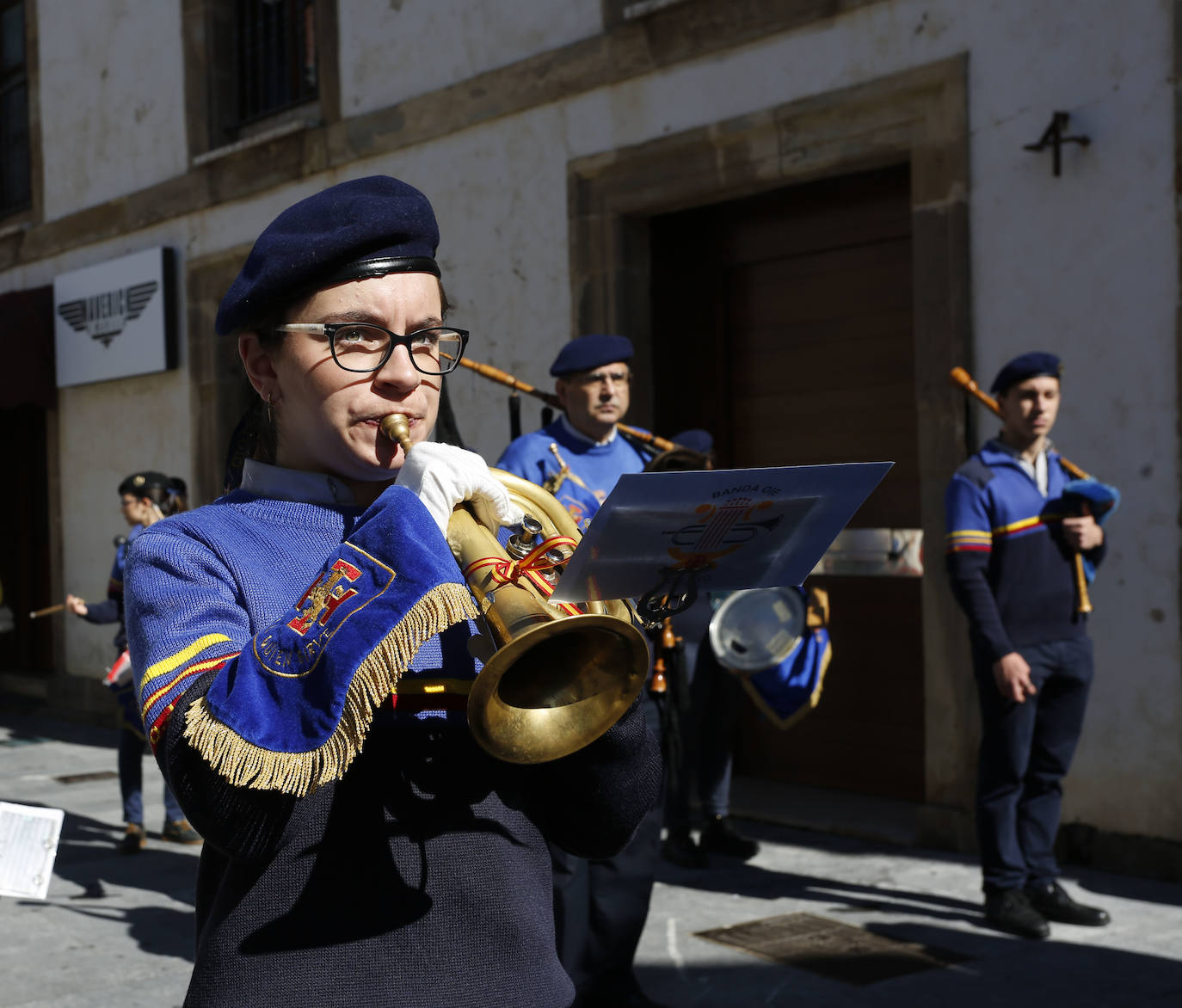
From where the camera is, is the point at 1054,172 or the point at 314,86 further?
the point at 314,86

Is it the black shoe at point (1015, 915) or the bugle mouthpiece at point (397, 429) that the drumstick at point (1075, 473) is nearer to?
the black shoe at point (1015, 915)

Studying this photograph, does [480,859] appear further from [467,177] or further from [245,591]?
[467,177]

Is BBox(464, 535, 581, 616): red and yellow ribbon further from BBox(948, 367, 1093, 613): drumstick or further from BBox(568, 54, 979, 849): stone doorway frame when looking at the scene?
BBox(568, 54, 979, 849): stone doorway frame

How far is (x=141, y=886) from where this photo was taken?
586 centimetres

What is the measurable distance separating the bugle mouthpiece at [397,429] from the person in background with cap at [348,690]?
0.01 metres

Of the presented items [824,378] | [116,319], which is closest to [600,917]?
[824,378]

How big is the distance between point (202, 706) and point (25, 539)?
517 inches

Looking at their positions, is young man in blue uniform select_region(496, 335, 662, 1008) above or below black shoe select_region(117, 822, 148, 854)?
above

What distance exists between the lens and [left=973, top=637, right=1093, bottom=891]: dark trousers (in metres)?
4.97

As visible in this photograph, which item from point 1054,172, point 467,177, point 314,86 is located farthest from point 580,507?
point 314,86

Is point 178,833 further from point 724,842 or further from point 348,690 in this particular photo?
point 348,690

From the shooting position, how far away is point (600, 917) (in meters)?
3.90

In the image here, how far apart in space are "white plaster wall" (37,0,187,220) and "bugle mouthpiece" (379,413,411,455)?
33.7 feet

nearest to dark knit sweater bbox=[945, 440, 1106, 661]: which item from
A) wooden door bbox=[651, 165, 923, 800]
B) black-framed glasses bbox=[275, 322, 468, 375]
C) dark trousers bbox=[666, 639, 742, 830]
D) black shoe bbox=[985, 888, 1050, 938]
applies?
black shoe bbox=[985, 888, 1050, 938]
